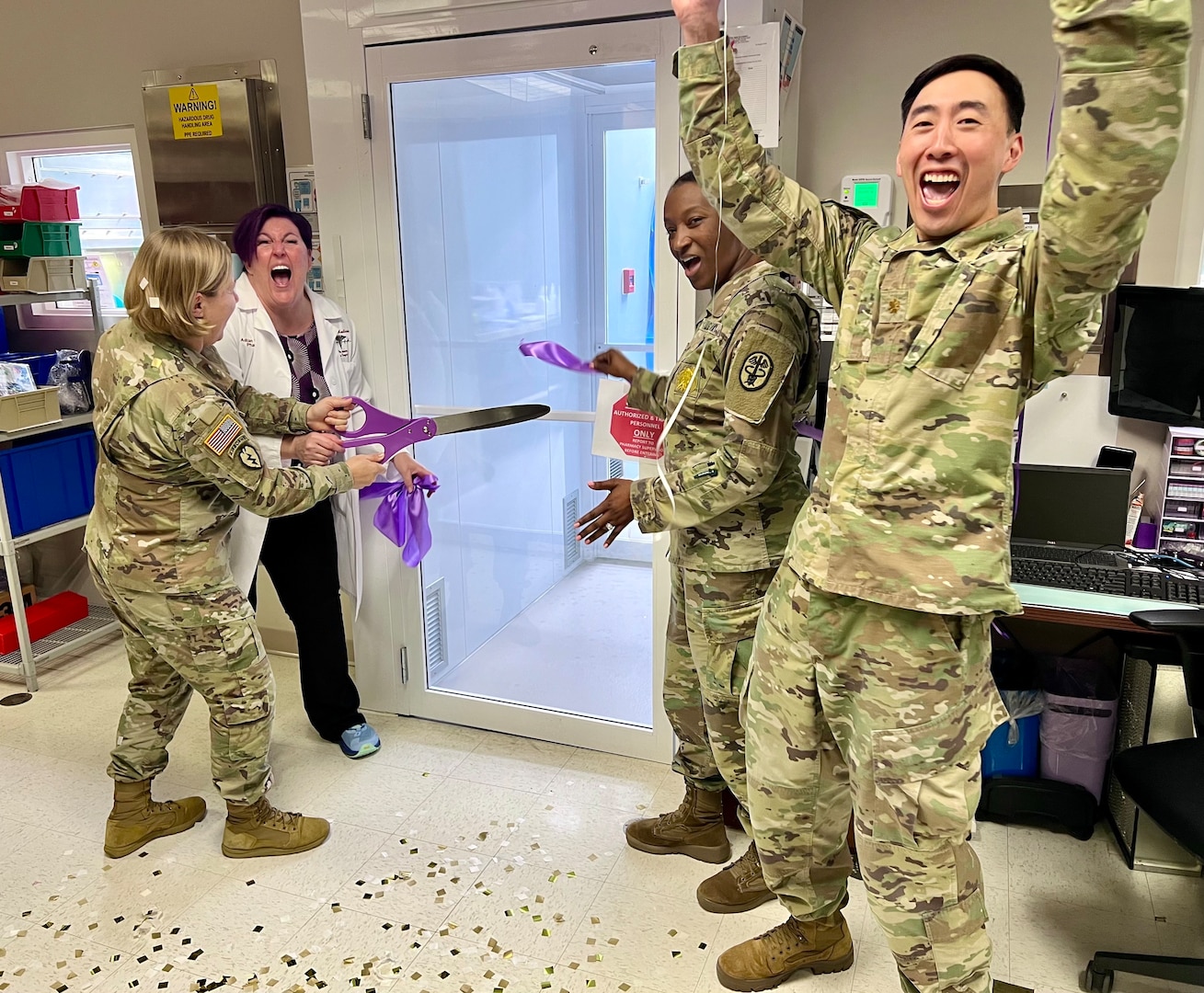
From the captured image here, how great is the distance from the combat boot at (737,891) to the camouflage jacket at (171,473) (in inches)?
52.5

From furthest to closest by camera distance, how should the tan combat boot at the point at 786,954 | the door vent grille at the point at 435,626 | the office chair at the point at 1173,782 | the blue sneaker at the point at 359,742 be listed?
1. the door vent grille at the point at 435,626
2. the blue sneaker at the point at 359,742
3. the tan combat boot at the point at 786,954
4. the office chair at the point at 1173,782

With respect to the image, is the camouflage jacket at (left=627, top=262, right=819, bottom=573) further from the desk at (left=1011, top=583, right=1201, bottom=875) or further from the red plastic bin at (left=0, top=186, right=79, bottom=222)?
the red plastic bin at (left=0, top=186, right=79, bottom=222)

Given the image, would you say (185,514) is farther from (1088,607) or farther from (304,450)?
(1088,607)

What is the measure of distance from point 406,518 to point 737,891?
4.52ft

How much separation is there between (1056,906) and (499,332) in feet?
6.94

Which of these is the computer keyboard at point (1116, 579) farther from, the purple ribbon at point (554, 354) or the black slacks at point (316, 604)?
the black slacks at point (316, 604)

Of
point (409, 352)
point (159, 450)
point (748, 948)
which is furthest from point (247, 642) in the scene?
point (748, 948)

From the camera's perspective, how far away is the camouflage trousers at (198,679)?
7.13 ft

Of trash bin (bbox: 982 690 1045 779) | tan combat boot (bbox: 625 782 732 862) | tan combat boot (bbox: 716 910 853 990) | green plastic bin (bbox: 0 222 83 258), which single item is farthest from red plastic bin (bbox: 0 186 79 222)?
trash bin (bbox: 982 690 1045 779)

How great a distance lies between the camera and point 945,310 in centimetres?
136

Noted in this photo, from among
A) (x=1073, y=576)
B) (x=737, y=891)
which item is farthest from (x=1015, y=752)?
(x=737, y=891)

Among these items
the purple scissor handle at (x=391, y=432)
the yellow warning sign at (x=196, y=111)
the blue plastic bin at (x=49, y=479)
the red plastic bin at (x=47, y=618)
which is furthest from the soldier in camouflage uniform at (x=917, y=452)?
the red plastic bin at (x=47, y=618)

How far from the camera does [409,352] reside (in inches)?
111

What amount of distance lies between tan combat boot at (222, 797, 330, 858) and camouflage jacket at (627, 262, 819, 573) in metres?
1.26
